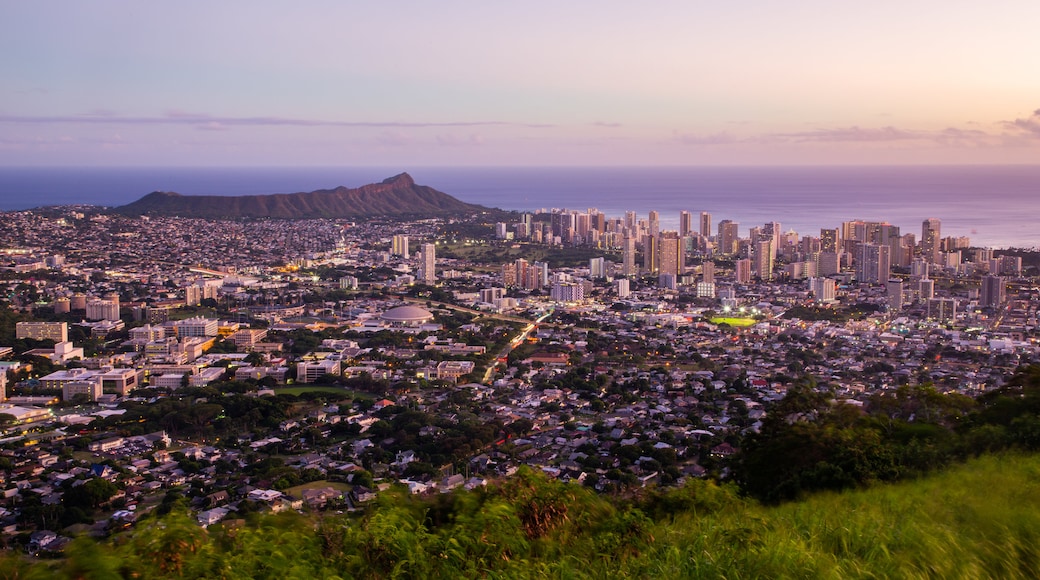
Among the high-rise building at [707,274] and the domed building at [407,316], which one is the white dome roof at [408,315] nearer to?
the domed building at [407,316]

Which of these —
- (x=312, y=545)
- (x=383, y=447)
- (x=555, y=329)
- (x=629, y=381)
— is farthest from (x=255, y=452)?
(x=555, y=329)

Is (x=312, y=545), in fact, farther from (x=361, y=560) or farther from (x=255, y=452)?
(x=255, y=452)

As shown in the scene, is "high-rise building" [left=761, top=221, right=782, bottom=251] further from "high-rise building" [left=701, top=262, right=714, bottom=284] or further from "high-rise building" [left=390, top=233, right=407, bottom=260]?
"high-rise building" [left=390, top=233, right=407, bottom=260]

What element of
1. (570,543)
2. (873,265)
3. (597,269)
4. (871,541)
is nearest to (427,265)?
(597,269)

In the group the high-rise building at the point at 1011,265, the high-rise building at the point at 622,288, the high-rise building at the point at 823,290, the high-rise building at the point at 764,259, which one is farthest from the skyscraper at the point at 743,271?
the high-rise building at the point at 1011,265

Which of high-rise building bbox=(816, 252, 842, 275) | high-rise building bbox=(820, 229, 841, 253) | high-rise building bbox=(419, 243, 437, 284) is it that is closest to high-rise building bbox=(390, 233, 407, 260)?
high-rise building bbox=(419, 243, 437, 284)

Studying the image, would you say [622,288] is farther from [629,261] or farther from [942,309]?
[942,309]
